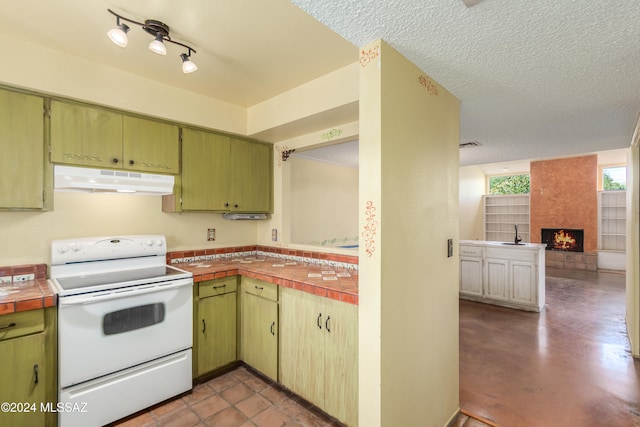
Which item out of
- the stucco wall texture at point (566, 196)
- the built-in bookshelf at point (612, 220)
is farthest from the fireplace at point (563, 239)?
the built-in bookshelf at point (612, 220)

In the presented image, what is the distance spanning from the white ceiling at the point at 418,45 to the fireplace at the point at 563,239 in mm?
6020

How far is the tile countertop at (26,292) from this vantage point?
5.22ft

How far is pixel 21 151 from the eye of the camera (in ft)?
6.21

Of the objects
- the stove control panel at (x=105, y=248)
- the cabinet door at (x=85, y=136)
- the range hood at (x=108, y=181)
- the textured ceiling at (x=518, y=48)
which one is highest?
the textured ceiling at (x=518, y=48)

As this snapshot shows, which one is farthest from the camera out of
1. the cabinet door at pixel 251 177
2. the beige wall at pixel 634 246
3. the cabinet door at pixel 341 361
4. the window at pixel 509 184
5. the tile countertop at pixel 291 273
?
the window at pixel 509 184

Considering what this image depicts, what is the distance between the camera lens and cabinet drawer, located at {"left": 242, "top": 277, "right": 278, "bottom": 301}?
7.52ft

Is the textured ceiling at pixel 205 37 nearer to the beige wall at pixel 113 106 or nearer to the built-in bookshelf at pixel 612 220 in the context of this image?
the beige wall at pixel 113 106

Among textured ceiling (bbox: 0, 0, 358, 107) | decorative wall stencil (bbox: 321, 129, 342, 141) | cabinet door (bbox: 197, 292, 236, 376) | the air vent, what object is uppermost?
textured ceiling (bbox: 0, 0, 358, 107)

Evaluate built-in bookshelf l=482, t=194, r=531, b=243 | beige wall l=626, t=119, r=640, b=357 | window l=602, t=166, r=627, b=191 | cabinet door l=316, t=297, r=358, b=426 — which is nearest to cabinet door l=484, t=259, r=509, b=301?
beige wall l=626, t=119, r=640, b=357

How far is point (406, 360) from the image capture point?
155 centimetres

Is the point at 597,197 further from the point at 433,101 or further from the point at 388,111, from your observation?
the point at 388,111

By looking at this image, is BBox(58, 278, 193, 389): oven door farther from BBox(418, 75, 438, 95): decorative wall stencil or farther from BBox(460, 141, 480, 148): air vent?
BBox(460, 141, 480, 148): air vent

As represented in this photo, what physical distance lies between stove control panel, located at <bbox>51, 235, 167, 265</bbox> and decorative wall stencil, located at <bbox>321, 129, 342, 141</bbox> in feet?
5.68

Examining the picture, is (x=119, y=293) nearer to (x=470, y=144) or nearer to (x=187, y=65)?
(x=187, y=65)
